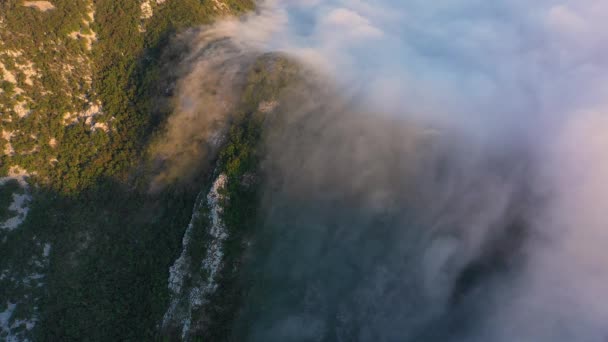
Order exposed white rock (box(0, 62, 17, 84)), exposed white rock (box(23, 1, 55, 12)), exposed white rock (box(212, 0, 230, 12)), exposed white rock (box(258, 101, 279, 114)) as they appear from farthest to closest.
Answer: exposed white rock (box(212, 0, 230, 12)) → exposed white rock (box(23, 1, 55, 12)) → exposed white rock (box(258, 101, 279, 114)) → exposed white rock (box(0, 62, 17, 84))

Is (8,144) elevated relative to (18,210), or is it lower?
elevated

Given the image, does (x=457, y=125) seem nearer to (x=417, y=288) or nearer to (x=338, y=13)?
(x=417, y=288)

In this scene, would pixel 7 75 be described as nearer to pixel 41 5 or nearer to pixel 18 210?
pixel 41 5

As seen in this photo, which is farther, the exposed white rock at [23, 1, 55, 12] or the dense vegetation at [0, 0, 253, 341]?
the exposed white rock at [23, 1, 55, 12]

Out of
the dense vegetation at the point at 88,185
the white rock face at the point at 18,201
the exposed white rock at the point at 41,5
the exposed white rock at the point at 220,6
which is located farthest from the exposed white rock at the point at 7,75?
the exposed white rock at the point at 220,6

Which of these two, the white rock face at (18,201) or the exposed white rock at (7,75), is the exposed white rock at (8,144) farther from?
the exposed white rock at (7,75)

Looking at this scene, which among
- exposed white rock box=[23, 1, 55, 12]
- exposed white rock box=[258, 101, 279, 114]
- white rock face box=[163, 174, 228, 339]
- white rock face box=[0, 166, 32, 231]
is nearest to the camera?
white rock face box=[163, 174, 228, 339]

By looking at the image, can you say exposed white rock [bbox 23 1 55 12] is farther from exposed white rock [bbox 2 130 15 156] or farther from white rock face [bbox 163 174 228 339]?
white rock face [bbox 163 174 228 339]

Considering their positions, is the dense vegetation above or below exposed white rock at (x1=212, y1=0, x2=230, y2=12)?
below

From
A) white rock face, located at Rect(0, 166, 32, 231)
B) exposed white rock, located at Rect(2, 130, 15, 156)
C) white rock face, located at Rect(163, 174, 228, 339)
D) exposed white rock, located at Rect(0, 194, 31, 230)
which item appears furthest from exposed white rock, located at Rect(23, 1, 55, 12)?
white rock face, located at Rect(163, 174, 228, 339)

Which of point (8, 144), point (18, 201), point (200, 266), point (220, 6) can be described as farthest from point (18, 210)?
point (220, 6)
